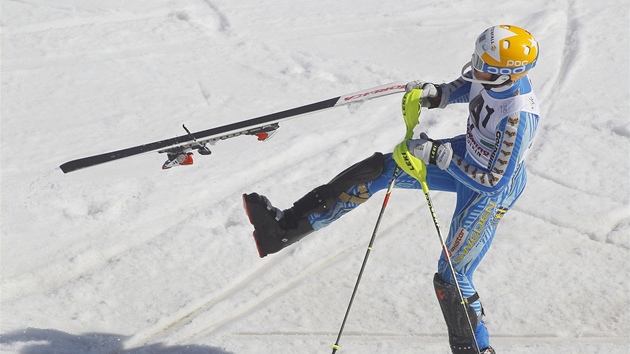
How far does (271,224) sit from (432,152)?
4.60 ft

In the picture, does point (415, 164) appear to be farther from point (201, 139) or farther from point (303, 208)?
point (201, 139)

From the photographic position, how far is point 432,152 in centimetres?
583

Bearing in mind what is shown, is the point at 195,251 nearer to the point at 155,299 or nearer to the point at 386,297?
the point at 155,299

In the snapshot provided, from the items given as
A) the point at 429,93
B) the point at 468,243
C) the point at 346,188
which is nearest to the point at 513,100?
the point at 429,93

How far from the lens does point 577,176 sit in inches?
369

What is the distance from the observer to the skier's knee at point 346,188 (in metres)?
6.32

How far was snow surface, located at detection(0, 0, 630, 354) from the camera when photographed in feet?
23.8

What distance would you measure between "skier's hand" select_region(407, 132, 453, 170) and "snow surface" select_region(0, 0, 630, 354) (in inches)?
75.6

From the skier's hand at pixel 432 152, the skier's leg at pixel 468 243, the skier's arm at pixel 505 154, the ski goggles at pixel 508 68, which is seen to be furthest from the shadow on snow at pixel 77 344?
the ski goggles at pixel 508 68

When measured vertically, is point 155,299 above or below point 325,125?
below

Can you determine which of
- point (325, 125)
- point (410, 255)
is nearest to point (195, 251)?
point (410, 255)

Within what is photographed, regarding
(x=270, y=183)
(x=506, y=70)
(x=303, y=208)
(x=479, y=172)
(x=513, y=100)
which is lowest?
(x=479, y=172)

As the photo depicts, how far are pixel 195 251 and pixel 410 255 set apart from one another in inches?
81.4

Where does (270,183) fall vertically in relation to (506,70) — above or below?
above
